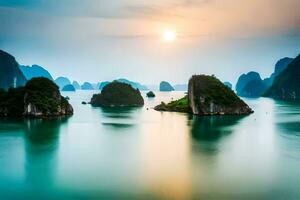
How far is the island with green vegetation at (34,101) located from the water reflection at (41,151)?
5656 millimetres

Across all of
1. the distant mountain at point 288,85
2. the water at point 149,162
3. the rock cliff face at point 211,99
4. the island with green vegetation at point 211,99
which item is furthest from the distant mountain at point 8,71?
the water at point 149,162

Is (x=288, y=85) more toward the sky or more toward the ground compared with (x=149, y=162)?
more toward the sky

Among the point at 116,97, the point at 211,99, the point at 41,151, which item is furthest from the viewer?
the point at 116,97

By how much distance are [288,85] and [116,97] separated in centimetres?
8686

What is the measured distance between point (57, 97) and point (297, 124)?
37357 millimetres

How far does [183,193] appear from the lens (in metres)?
20.8

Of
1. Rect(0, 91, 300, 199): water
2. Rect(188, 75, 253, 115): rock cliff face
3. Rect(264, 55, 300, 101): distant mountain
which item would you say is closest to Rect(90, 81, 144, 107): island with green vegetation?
Rect(188, 75, 253, 115): rock cliff face

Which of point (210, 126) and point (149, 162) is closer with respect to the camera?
point (149, 162)

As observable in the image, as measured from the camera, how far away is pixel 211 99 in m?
66.4

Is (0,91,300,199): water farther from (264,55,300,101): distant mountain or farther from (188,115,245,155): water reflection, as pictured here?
(264,55,300,101): distant mountain

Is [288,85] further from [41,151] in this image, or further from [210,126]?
[41,151]

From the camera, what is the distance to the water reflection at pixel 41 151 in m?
23.5

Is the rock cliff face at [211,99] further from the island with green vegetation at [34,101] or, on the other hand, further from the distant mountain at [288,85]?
the distant mountain at [288,85]

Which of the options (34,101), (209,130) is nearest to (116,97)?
(34,101)
